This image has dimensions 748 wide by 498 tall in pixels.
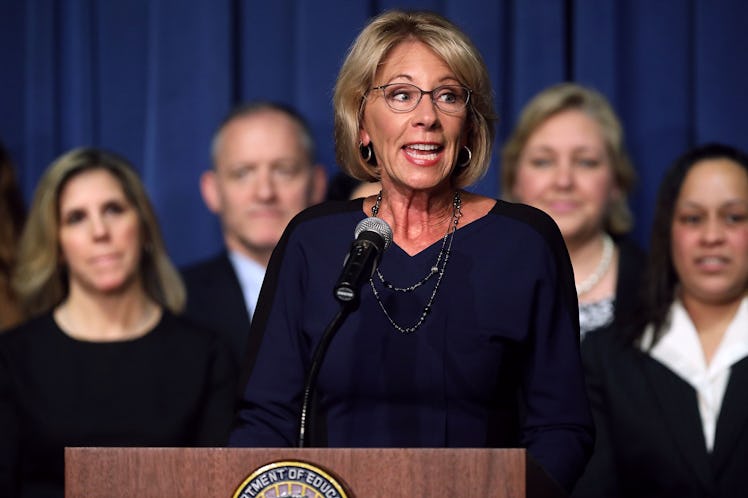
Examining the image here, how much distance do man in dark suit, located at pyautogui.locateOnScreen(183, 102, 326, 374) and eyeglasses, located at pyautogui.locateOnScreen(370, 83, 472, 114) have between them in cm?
176

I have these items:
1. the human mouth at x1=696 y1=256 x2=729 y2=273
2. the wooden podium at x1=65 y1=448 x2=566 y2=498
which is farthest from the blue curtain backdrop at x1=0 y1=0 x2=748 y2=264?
the wooden podium at x1=65 y1=448 x2=566 y2=498

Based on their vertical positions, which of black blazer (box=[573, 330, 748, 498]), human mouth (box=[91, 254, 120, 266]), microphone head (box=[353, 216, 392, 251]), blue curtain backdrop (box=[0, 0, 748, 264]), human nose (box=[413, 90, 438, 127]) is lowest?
black blazer (box=[573, 330, 748, 498])

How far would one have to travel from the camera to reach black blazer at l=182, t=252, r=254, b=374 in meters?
3.46

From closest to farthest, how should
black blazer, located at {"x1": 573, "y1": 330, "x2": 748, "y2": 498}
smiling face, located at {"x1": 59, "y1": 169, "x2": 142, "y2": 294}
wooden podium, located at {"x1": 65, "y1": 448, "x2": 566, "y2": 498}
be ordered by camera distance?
wooden podium, located at {"x1": 65, "y1": 448, "x2": 566, "y2": 498}, black blazer, located at {"x1": 573, "y1": 330, "x2": 748, "y2": 498}, smiling face, located at {"x1": 59, "y1": 169, "x2": 142, "y2": 294}

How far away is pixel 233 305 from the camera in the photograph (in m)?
3.51

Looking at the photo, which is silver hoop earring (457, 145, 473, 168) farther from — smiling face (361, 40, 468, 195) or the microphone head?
the microphone head

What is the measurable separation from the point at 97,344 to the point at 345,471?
1.89 metres

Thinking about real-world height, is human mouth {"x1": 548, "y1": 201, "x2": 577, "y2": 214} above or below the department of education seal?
above

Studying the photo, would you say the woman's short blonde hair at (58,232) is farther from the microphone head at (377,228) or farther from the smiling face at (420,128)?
the microphone head at (377,228)

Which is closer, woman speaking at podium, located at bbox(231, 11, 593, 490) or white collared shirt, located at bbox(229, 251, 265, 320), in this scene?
woman speaking at podium, located at bbox(231, 11, 593, 490)

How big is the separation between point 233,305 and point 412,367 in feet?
5.85

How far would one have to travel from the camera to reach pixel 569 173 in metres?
3.36

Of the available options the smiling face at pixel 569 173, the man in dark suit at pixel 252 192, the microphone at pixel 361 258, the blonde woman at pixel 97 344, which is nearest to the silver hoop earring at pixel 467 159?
the microphone at pixel 361 258

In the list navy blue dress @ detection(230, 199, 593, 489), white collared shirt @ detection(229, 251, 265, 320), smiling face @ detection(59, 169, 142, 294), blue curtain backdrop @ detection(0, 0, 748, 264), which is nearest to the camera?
navy blue dress @ detection(230, 199, 593, 489)
